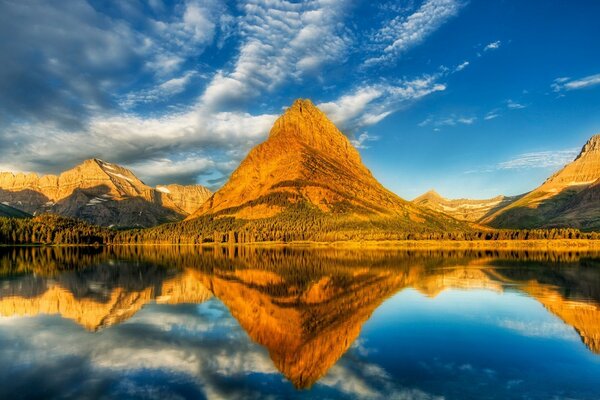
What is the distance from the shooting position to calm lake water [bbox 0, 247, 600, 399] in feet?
85.9

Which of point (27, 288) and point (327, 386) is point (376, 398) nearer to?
point (327, 386)

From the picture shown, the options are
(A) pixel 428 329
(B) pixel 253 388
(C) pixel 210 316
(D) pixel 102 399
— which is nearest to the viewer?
(D) pixel 102 399

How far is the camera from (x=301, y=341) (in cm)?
3669

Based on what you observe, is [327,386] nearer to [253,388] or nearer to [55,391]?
[253,388]

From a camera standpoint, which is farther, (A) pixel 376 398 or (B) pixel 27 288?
(B) pixel 27 288

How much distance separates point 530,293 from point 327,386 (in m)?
50.4

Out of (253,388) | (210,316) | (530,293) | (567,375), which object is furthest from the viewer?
(530,293)

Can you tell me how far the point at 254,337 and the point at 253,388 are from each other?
12734mm

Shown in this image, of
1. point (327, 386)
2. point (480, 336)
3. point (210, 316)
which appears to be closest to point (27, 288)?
point (210, 316)

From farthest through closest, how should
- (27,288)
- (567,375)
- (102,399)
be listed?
(27,288), (567,375), (102,399)

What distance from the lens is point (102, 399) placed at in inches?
934

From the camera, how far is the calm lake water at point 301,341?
26188 millimetres

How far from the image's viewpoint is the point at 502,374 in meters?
28.7

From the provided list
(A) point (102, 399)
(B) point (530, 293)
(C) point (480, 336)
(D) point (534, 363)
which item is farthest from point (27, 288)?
(B) point (530, 293)
